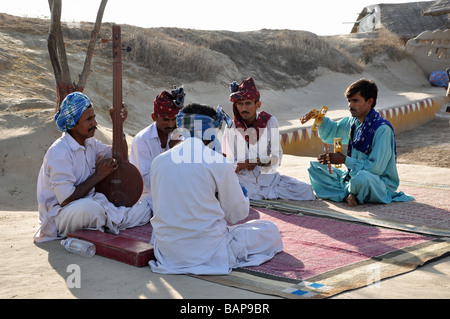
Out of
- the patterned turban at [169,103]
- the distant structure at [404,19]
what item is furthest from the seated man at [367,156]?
the distant structure at [404,19]

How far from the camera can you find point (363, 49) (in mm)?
29156

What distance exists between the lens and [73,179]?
4.61m

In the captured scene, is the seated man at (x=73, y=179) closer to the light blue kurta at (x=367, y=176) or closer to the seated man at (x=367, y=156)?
the seated man at (x=367, y=156)

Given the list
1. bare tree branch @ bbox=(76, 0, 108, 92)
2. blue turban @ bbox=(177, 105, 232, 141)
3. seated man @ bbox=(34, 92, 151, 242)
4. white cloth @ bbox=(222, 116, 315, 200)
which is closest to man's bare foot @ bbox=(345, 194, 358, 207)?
white cloth @ bbox=(222, 116, 315, 200)

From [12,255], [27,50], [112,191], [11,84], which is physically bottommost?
[12,255]

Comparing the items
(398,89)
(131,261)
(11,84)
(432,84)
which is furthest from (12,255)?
(432,84)

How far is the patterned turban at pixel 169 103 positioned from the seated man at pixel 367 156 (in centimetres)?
178

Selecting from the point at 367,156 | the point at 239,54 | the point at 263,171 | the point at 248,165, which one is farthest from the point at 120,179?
the point at 239,54

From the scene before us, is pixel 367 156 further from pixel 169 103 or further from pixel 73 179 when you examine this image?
pixel 73 179

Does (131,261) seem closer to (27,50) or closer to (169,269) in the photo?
(169,269)

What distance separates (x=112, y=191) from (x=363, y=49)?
26274mm

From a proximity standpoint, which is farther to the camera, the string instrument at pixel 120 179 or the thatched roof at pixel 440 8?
the thatched roof at pixel 440 8

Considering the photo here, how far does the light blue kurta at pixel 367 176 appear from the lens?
6078mm

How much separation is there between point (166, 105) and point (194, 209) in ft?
6.62
